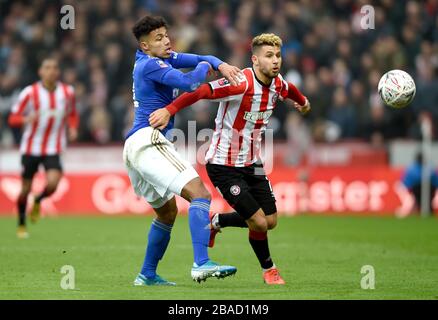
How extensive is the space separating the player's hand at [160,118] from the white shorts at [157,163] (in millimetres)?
108

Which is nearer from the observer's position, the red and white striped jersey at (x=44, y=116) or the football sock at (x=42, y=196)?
the football sock at (x=42, y=196)

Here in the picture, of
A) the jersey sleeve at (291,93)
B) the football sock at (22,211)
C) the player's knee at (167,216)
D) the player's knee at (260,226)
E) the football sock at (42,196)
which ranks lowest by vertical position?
the football sock at (22,211)

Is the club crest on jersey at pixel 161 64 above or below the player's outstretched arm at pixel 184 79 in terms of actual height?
above

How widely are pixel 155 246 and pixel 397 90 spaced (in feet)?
9.01

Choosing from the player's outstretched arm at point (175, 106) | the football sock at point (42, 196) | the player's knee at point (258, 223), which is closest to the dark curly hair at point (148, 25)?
the player's outstretched arm at point (175, 106)

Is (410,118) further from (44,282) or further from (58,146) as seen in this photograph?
(44,282)

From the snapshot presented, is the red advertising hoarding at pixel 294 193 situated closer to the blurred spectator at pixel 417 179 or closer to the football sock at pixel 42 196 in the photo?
the blurred spectator at pixel 417 179

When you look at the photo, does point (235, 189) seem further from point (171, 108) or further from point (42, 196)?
point (42, 196)

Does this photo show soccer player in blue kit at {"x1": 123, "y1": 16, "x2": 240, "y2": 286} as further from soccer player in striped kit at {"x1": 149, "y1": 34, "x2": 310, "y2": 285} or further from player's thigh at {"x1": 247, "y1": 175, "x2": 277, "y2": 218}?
player's thigh at {"x1": 247, "y1": 175, "x2": 277, "y2": 218}

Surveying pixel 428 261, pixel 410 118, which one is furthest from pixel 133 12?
pixel 428 261

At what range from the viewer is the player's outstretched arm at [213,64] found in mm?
8117

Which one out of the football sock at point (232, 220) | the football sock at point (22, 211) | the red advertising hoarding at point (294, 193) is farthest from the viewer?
the red advertising hoarding at point (294, 193)

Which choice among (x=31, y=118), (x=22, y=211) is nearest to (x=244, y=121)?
(x=22, y=211)

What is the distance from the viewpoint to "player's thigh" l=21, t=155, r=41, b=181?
48.3 feet
